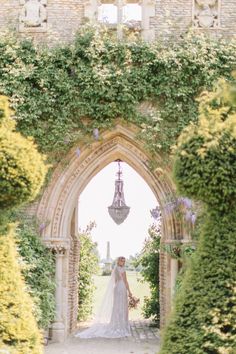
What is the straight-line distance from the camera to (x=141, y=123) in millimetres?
11031

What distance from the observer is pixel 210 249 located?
627 centimetres

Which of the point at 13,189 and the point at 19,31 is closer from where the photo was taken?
the point at 13,189

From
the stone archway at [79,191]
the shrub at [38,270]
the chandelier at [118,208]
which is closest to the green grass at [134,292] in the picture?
the chandelier at [118,208]

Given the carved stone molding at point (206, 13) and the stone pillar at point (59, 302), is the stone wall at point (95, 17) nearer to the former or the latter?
the carved stone molding at point (206, 13)

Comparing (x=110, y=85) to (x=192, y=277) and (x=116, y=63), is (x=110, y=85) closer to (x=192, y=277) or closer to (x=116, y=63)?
(x=116, y=63)

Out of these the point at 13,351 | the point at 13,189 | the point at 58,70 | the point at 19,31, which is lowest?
the point at 13,351

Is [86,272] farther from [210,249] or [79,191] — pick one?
[210,249]

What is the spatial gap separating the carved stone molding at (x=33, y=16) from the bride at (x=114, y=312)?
5.28 metres

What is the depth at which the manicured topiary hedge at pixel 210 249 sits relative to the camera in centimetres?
592

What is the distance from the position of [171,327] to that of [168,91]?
224 inches

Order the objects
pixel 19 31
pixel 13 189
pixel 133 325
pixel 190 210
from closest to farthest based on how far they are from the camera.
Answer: pixel 13 189
pixel 190 210
pixel 19 31
pixel 133 325

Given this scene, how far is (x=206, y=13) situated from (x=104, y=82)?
95.0 inches

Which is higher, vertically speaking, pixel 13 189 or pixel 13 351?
pixel 13 189

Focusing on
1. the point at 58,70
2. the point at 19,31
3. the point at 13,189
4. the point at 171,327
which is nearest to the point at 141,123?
the point at 58,70
